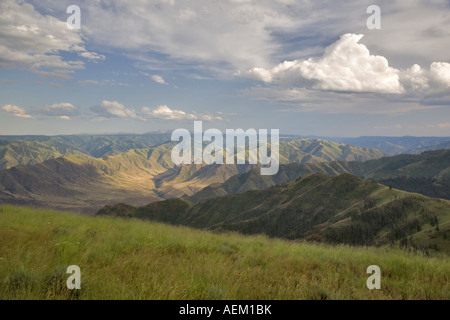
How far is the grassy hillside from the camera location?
64.9 m

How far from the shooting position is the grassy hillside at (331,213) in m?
64.9

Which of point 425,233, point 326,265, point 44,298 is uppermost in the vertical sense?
point 44,298

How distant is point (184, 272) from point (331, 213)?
115340 millimetres

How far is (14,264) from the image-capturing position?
560cm

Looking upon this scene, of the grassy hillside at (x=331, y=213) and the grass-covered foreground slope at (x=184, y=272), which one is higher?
the grass-covered foreground slope at (x=184, y=272)

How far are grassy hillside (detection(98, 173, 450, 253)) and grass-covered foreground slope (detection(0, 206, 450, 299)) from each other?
4331 centimetres

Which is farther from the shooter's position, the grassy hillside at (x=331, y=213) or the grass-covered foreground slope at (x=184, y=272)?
the grassy hillside at (x=331, y=213)

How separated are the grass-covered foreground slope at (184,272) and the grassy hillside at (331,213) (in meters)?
43.3

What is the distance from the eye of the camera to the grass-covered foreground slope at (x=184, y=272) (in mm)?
4930

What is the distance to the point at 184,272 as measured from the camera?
602 cm
